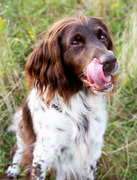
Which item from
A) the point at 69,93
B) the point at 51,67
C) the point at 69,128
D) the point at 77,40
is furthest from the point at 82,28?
the point at 69,128

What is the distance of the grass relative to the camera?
313cm

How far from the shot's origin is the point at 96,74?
200cm

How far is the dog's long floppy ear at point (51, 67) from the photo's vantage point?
2259mm

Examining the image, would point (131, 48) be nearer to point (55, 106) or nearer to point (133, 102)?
point (133, 102)

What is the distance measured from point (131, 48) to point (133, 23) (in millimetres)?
421

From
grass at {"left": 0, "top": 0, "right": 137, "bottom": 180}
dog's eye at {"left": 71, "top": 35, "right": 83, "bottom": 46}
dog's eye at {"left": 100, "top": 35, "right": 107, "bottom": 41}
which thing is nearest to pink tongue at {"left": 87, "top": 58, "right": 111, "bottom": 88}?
dog's eye at {"left": 71, "top": 35, "right": 83, "bottom": 46}

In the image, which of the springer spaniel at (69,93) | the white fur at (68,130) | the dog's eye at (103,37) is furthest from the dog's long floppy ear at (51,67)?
the dog's eye at (103,37)

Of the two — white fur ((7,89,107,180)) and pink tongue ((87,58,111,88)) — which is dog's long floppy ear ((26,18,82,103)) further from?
pink tongue ((87,58,111,88))

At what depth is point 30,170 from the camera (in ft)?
9.11

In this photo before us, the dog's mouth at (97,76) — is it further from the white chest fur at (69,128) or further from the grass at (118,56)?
the grass at (118,56)

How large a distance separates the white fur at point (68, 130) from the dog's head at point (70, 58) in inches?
5.7

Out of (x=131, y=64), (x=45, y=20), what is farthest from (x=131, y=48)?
(x=45, y=20)

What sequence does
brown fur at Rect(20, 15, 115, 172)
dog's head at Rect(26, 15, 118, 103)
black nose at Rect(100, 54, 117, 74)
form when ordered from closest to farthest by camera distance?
black nose at Rect(100, 54, 117, 74), dog's head at Rect(26, 15, 118, 103), brown fur at Rect(20, 15, 115, 172)

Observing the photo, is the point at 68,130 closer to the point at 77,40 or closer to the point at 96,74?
the point at 96,74
